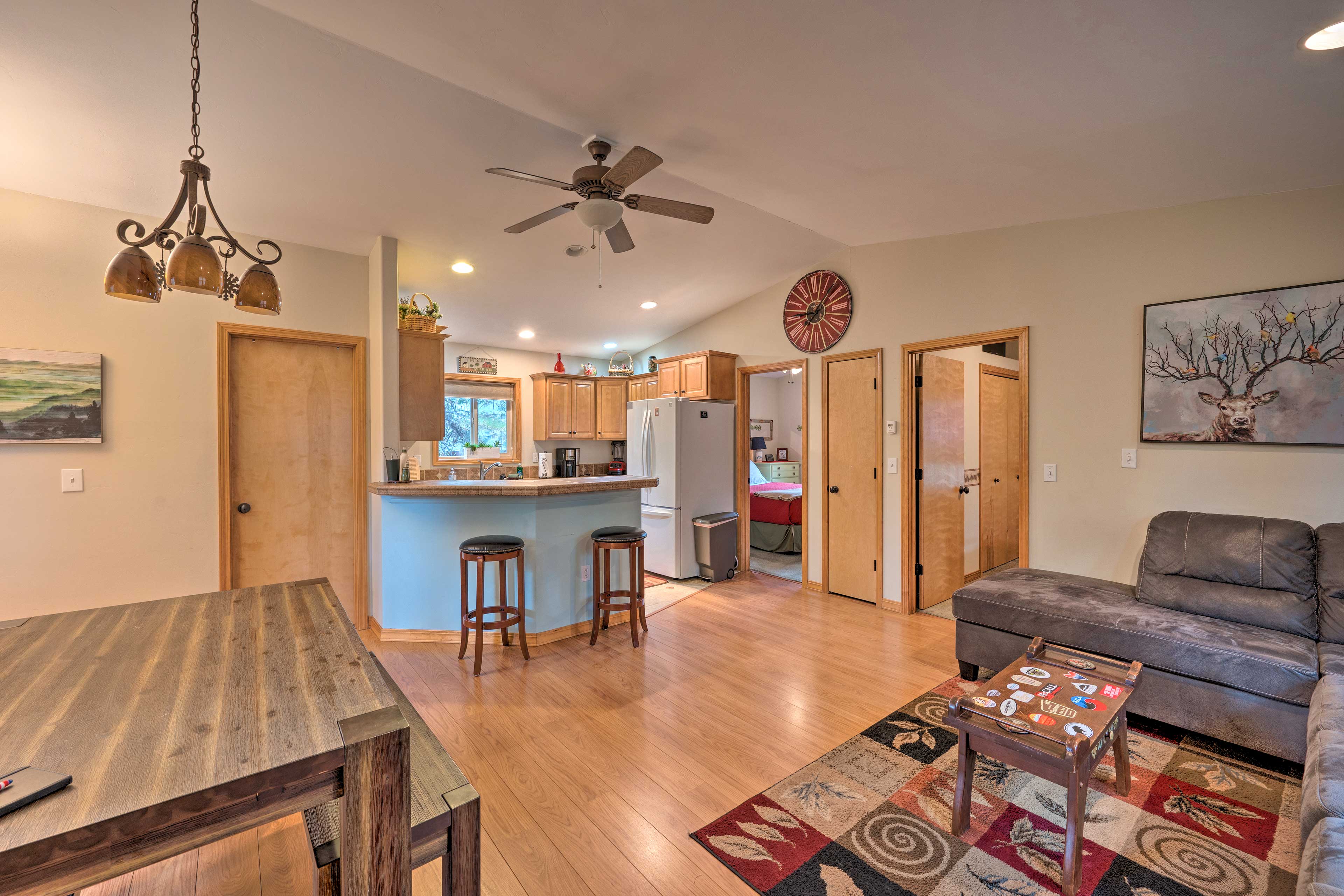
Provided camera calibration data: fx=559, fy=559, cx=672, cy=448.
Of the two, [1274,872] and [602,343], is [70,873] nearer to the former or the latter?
[1274,872]

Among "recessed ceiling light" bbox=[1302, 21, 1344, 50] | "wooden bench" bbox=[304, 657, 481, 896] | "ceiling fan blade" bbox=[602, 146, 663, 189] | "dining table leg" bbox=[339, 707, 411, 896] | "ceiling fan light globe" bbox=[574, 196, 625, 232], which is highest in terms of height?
"recessed ceiling light" bbox=[1302, 21, 1344, 50]

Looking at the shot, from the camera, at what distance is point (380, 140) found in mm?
2570

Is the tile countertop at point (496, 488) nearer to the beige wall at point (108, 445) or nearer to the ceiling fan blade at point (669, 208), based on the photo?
the beige wall at point (108, 445)

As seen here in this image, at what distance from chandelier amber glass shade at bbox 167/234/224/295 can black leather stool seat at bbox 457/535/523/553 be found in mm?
1997

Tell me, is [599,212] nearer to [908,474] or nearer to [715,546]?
[908,474]

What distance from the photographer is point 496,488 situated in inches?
133

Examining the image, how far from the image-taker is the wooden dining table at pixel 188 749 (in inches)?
31.8

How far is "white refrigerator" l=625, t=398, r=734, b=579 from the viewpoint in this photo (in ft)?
16.7

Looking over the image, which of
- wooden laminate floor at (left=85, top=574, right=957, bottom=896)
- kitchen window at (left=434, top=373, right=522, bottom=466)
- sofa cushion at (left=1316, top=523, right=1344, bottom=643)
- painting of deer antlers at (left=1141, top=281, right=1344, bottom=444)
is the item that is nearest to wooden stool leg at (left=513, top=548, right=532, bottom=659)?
wooden laminate floor at (left=85, top=574, right=957, bottom=896)

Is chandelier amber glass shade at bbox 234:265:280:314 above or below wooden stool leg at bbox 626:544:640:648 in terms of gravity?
above

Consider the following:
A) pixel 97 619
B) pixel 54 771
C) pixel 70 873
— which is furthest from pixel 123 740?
pixel 97 619

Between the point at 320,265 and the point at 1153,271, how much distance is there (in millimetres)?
4849

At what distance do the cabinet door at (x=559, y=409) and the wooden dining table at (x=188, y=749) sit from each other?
4.69 m

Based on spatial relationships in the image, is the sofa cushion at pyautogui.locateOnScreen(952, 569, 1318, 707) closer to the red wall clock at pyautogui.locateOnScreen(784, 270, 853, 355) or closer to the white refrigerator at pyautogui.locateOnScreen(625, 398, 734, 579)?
the red wall clock at pyautogui.locateOnScreen(784, 270, 853, 355)
